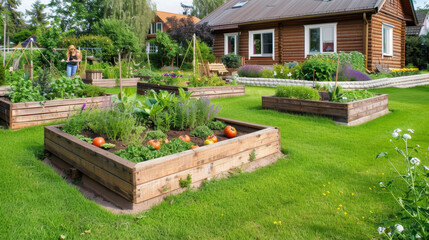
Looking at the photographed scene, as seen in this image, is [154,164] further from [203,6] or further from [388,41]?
[203,6]

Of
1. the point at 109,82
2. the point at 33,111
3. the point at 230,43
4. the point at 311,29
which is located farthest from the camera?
the point at 230,43

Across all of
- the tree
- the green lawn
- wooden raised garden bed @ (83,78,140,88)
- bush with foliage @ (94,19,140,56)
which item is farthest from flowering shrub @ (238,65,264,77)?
bush with foliage @ (94,19,140,56)

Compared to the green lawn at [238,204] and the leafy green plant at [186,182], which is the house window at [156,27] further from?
the leafy green plant at [186,182]

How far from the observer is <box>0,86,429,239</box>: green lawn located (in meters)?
2.83

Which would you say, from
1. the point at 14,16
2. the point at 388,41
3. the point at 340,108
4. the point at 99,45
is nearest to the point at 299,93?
the point at 340,108

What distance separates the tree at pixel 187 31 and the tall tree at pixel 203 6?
20364mm

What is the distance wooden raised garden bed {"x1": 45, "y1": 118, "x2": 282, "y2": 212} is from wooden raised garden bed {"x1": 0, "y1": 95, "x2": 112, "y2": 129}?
6.04 feet

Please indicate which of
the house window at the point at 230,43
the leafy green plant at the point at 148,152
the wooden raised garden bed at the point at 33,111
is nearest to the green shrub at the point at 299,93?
the wooden raised garden bed at the point at 33,111

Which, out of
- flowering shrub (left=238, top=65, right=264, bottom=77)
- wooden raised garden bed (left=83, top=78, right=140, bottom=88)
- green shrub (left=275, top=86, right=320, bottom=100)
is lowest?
green shrub (left=275, top=86, right=320, bottom=100)

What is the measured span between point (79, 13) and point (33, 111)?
37114mm

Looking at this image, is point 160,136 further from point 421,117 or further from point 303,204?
point 421,117

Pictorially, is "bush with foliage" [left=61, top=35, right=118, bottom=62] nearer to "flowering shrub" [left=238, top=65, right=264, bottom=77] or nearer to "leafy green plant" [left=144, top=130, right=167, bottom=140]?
"flowering shrub" [left=238, top=65, right=264, bottom=77]

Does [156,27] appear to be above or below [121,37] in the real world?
above

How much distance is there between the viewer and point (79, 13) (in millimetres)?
39625
